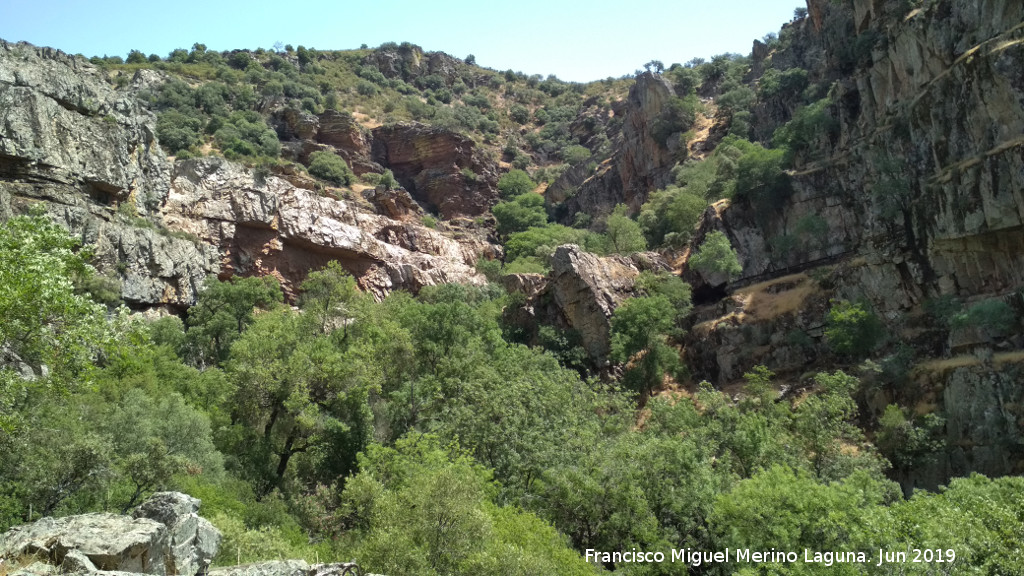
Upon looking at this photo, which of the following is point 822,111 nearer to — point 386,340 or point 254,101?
point 386,340

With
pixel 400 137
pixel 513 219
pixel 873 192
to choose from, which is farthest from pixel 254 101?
pixel 873 192

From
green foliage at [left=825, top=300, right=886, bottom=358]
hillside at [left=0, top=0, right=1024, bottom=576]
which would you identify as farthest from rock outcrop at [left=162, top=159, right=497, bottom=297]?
green foliage at [left=825, top=300, right=886, bottom=358]

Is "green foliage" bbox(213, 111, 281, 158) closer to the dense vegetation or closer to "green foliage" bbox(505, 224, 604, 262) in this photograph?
"green foliage" bbox(505, 224, 604, 262)

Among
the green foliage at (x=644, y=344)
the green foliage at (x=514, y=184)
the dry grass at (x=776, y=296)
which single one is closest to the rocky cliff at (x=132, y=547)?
the green foliage at (x=644, y=344)

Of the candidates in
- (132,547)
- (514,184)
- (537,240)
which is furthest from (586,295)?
(514,184)

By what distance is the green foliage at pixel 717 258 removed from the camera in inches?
1758

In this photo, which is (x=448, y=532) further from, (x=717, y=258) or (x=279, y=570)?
(x=717, y=258)

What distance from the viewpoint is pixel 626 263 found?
47531 millimetres

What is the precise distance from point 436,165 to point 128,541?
67680 mm

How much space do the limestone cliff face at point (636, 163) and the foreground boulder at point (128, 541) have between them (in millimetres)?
59430

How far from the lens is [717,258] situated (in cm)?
4519

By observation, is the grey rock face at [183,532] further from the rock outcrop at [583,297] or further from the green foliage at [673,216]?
the green foliage at [673,216]

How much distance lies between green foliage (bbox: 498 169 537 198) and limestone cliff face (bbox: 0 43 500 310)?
18194 mm

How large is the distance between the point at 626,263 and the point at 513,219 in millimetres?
25364
